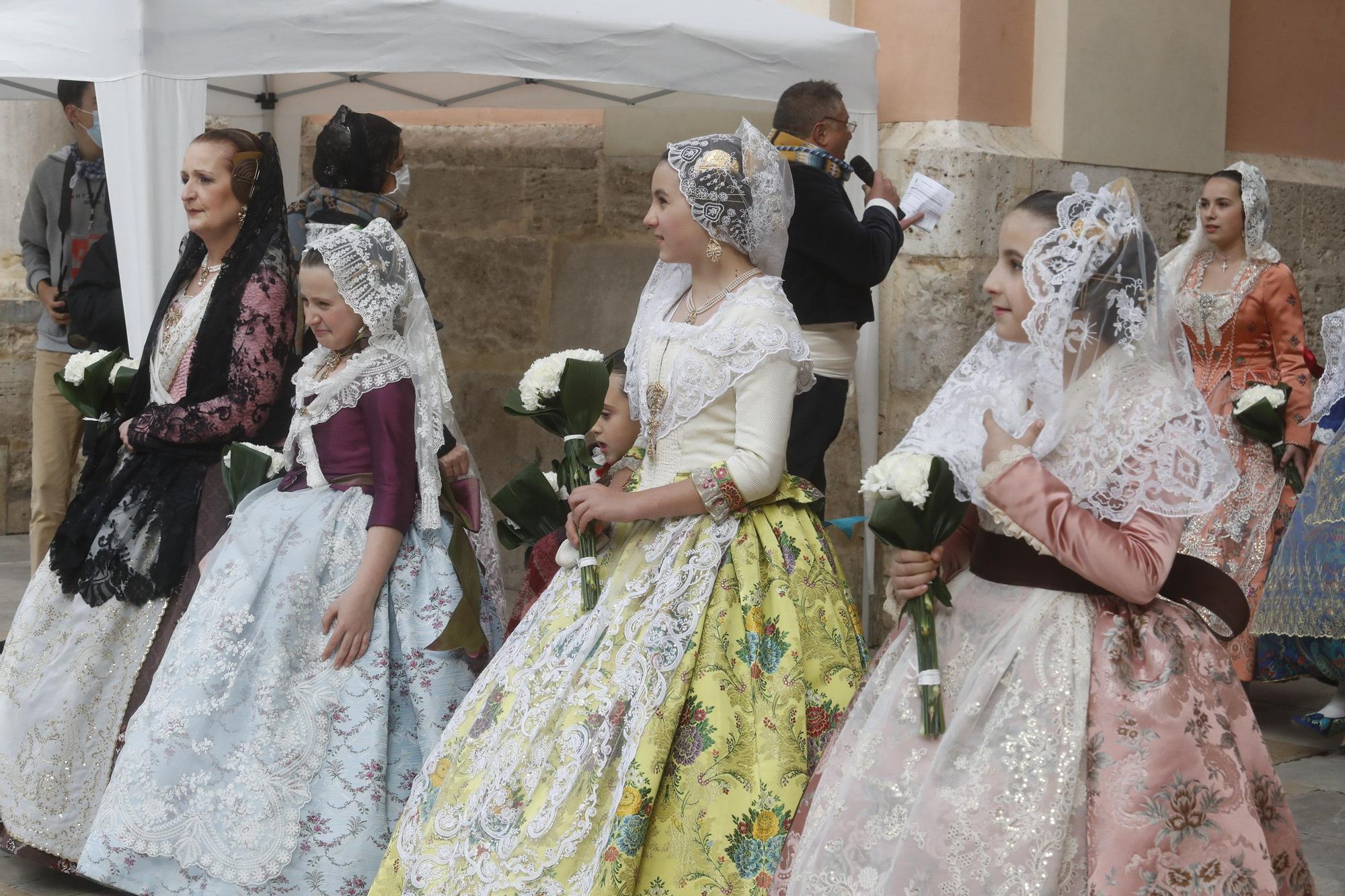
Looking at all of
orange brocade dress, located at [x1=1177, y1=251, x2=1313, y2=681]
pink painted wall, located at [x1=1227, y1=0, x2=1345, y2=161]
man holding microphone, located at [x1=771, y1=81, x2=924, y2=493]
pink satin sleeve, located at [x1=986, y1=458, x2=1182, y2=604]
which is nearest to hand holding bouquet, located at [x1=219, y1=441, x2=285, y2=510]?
man holding microphone, located at [x1=771, y1=81, x2=924, y2=493]

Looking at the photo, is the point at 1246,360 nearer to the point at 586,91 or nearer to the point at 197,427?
the point at 586,91

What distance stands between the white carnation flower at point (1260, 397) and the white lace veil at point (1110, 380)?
287 cm

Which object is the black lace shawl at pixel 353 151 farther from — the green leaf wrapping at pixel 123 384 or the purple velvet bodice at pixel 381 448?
the purple velvet bodice at pixel 381 448

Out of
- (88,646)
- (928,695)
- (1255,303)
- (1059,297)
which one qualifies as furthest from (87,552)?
(1255,303)

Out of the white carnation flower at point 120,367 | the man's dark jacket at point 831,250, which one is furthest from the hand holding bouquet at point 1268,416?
the white carnation flower at point 120,367

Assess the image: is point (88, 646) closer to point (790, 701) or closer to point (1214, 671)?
point (790, 701)

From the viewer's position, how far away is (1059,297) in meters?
2.47

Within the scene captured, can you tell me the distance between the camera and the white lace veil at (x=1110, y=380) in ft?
8.16

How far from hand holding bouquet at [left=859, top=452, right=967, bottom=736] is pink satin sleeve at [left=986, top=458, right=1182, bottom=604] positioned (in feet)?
0.34

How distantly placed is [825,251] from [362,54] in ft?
4.93

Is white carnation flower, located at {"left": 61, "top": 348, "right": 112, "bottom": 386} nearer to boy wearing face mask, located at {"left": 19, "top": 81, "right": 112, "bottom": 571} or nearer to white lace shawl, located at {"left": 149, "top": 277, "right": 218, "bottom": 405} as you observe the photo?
white lace shawl, located at {"left": 149, "top": 277, "right": 218, "bottom": 405}

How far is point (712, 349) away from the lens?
10.2ft

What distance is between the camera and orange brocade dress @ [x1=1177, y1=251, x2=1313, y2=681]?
17.8 ft

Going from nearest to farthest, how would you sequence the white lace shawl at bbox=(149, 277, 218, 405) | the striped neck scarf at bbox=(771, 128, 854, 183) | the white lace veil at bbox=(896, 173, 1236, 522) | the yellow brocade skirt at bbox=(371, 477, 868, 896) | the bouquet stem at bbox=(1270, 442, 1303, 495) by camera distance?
the white lace veil at bbox=(896, 173, 1236, 522)
the yellow brocade skirt at bbox=(371, 477, 868, 896)
the white lace shawl at bbox=(149, 277, 218, 405)
the striped neck scarf at bbox=(771, 128, 854, 183)
the bouquet stem at bbox=(1270, 442, 1303, 495)
